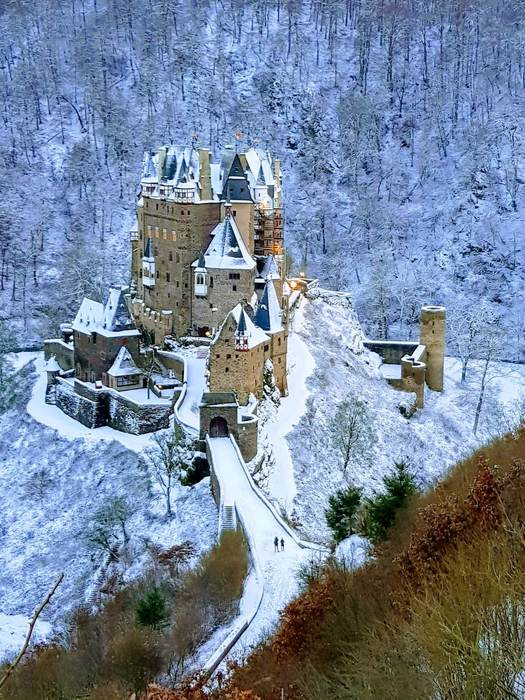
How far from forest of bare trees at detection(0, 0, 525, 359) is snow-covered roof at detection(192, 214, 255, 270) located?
99.7ft

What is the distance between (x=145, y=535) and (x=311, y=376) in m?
18.4

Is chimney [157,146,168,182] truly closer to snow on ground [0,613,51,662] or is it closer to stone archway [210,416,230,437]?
stone archway [210,416,230,437]

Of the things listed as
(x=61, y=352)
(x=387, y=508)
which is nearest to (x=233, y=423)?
(x=387, y=508)

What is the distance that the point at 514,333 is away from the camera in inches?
3359

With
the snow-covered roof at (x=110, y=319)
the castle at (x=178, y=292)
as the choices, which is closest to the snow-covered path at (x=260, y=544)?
the castle at (x=178, y=292)

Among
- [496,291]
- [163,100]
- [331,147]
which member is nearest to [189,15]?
[163,100]

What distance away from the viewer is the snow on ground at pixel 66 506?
127 feet

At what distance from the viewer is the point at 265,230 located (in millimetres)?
57188

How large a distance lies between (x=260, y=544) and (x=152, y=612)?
8507 mm

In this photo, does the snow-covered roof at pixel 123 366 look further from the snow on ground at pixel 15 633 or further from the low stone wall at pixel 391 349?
the low stone wall at pixel 391 349

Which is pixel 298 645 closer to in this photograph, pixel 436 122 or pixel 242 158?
pixel 242 158

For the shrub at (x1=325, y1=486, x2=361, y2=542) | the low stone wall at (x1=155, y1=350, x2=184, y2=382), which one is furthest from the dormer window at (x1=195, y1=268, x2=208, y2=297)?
the shrub at (x1=325, y1=486, x2=361, y2=542)

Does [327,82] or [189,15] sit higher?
[189,15]

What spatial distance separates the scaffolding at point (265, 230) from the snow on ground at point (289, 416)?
6.32m
